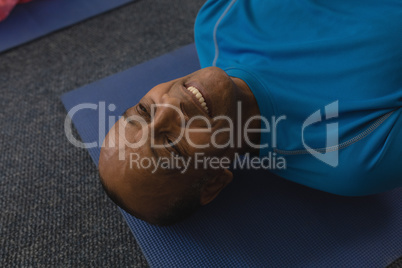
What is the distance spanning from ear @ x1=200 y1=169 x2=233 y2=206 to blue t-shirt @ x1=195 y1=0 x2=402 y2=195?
0.16 meters

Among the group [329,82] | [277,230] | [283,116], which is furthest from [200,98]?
[277,230]

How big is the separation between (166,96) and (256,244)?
64 cm

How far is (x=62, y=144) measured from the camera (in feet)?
5.68

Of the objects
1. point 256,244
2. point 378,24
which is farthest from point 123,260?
point 378,24

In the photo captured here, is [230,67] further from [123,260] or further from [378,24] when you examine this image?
[123,260]

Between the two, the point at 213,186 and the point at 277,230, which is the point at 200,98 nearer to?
the point at 213,186

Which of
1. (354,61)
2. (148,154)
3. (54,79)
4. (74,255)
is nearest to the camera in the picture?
(148,154)

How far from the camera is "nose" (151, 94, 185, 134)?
40.8 inches

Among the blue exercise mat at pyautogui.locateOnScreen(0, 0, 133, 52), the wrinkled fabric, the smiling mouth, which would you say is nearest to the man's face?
the smiling mouth

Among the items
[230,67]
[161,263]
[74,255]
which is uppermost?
[230,67]

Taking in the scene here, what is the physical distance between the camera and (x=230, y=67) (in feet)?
4.23

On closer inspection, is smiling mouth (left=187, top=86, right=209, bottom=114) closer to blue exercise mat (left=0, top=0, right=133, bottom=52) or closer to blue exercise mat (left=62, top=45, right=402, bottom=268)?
blue exercise mat (left=62, top=45, right=402, bottom=268)

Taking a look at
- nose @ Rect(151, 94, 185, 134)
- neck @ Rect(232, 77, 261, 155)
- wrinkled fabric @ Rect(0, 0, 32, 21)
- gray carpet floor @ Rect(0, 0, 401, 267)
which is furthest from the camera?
wrinkled fabric @ Rect(0, 0, 32, 21)

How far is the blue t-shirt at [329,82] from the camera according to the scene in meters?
1.10
